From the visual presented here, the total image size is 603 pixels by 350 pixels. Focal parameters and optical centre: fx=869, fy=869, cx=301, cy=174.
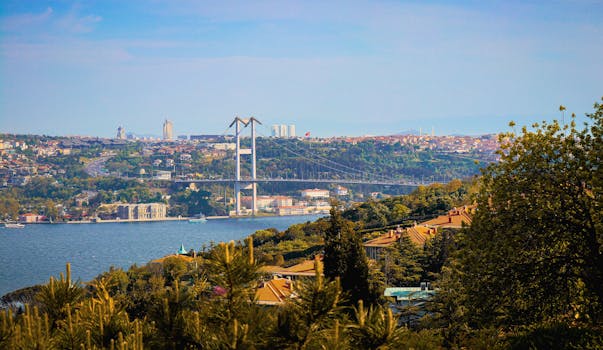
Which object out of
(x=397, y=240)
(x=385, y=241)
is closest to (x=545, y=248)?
(x=397, y=240)

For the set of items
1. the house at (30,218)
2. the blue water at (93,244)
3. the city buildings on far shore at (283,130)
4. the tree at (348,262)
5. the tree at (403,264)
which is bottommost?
the blue water at (93,244)

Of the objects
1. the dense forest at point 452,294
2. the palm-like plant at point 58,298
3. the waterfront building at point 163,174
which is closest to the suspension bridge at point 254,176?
the waterfront building at point 163,174

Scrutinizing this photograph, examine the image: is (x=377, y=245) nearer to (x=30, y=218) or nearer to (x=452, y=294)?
(x=452, y=294)

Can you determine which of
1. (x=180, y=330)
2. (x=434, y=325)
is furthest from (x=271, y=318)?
(x=434, y=325)

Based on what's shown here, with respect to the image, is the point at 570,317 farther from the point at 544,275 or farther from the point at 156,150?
the point at 156,150

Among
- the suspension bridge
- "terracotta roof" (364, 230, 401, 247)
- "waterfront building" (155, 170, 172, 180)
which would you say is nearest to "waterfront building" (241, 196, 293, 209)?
the suspension bridge

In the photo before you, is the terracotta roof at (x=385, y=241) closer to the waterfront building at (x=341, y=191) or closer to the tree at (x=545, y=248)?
the tree at (x=545, y=248)
